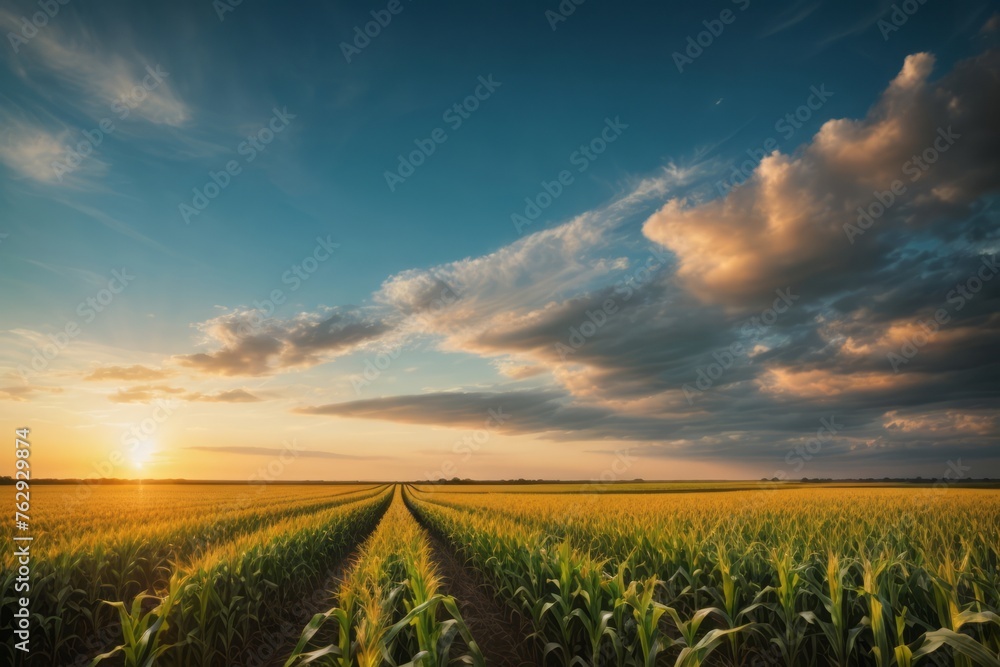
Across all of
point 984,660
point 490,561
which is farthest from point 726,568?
point 490,561

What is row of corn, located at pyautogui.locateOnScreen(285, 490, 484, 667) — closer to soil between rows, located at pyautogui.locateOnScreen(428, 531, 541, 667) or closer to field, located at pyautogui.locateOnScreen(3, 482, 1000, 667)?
field, located at pyautogui.locateOnScreen(3, 482, 1000, 667)

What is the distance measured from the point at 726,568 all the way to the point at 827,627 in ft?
5.12

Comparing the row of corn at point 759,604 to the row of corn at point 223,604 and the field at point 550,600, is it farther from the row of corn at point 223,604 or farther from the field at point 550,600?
the row of corn at point 223,604

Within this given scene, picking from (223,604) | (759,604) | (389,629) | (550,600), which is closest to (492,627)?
(550,600)

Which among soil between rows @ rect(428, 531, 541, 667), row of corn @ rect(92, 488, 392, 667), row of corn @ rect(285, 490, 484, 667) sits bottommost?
soil between rows @ rect(428, 531, 541, 667)

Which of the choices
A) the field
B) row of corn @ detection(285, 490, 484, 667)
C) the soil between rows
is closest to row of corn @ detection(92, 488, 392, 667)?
the field

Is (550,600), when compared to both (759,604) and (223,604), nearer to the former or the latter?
(759,604)

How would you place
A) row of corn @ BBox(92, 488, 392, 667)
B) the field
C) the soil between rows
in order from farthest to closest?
the soil between rows → row of corn @ BBox(92, 488, 392, 667) → the field

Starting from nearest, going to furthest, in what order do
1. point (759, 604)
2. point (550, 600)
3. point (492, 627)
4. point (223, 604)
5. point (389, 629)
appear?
1. point (389, 629)
2. point (759, 604)
3. point (550, 600)
4. point (223, 604)
5. point (492, 627)

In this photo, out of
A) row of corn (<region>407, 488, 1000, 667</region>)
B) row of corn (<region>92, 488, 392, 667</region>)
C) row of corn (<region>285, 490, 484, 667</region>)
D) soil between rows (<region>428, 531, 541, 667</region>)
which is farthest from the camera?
soil between rows (<region>428, 531, 541, 667</region>)

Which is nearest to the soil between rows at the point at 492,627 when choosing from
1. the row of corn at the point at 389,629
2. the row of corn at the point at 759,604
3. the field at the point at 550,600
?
the field at the point at 550,600

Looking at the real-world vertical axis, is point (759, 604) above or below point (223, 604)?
above

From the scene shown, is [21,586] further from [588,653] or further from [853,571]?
[853,571]

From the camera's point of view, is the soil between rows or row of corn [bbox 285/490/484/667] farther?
A: the soil between rows
